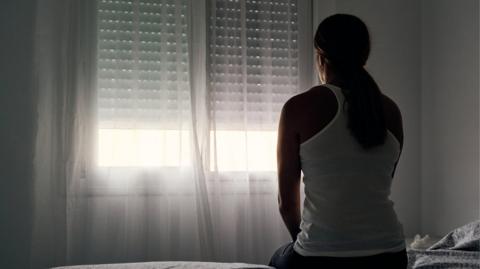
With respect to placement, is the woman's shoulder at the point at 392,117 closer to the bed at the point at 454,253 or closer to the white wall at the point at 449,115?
the bed at the point at 454,253

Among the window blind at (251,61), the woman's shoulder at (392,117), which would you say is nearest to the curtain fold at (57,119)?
the window blind at (251,61)

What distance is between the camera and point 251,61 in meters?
2.19

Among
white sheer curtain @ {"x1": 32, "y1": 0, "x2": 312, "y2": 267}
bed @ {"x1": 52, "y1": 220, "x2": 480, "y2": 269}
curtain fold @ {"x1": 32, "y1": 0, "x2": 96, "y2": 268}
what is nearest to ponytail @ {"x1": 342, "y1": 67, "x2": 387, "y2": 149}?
bed @ {"x1": 52, "y1": 220, "x2": 480, "y2": 269}

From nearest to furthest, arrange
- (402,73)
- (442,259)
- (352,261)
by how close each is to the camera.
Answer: (352,261)
(442,259)
(402,73)

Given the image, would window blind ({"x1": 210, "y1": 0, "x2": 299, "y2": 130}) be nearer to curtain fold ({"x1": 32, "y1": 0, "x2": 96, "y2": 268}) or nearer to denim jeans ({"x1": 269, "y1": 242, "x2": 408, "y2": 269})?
curtain fold ({"x1": 32, "y1": 0, "x2": 96, "y2": 268})

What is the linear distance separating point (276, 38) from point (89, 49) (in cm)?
93

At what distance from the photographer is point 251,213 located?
215 centimetres

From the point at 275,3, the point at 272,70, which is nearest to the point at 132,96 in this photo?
the point at 272,70

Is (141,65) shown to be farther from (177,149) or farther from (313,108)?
(313,108)

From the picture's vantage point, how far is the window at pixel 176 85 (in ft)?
6.75

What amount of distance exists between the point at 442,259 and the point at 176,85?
136 centimetres

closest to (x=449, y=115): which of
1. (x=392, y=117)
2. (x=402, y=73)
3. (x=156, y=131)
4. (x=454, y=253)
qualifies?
(x=402, y=73)

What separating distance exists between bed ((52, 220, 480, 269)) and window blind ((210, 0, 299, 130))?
3.17 feet

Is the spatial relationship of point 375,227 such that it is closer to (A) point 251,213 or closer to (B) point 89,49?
(A) point 251,213
